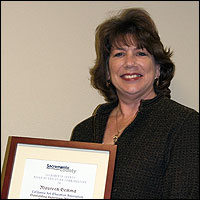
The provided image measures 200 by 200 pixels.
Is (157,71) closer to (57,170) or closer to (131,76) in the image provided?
(131,76)

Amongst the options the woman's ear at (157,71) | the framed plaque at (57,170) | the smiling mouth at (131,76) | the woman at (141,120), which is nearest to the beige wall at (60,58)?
the woman at (141,120)

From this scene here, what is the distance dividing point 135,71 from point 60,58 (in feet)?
1.55

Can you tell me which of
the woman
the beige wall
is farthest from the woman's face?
the beige wall

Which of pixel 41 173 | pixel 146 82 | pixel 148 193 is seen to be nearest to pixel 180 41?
pixel 146 82

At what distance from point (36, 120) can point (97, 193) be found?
650 millimetres

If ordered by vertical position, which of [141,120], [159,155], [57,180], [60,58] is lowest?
[57,180]

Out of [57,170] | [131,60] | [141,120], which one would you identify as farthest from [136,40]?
[57,170]

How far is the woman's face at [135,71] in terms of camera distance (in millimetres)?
1294

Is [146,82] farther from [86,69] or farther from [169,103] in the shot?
[86,69]

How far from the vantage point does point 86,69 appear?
161cm

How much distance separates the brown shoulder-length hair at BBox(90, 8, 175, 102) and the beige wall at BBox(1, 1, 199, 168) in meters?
0.18

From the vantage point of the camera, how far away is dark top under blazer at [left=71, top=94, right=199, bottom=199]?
102 cm

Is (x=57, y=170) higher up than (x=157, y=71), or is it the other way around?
(x=157, y=71)

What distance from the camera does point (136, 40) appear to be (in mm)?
1292
